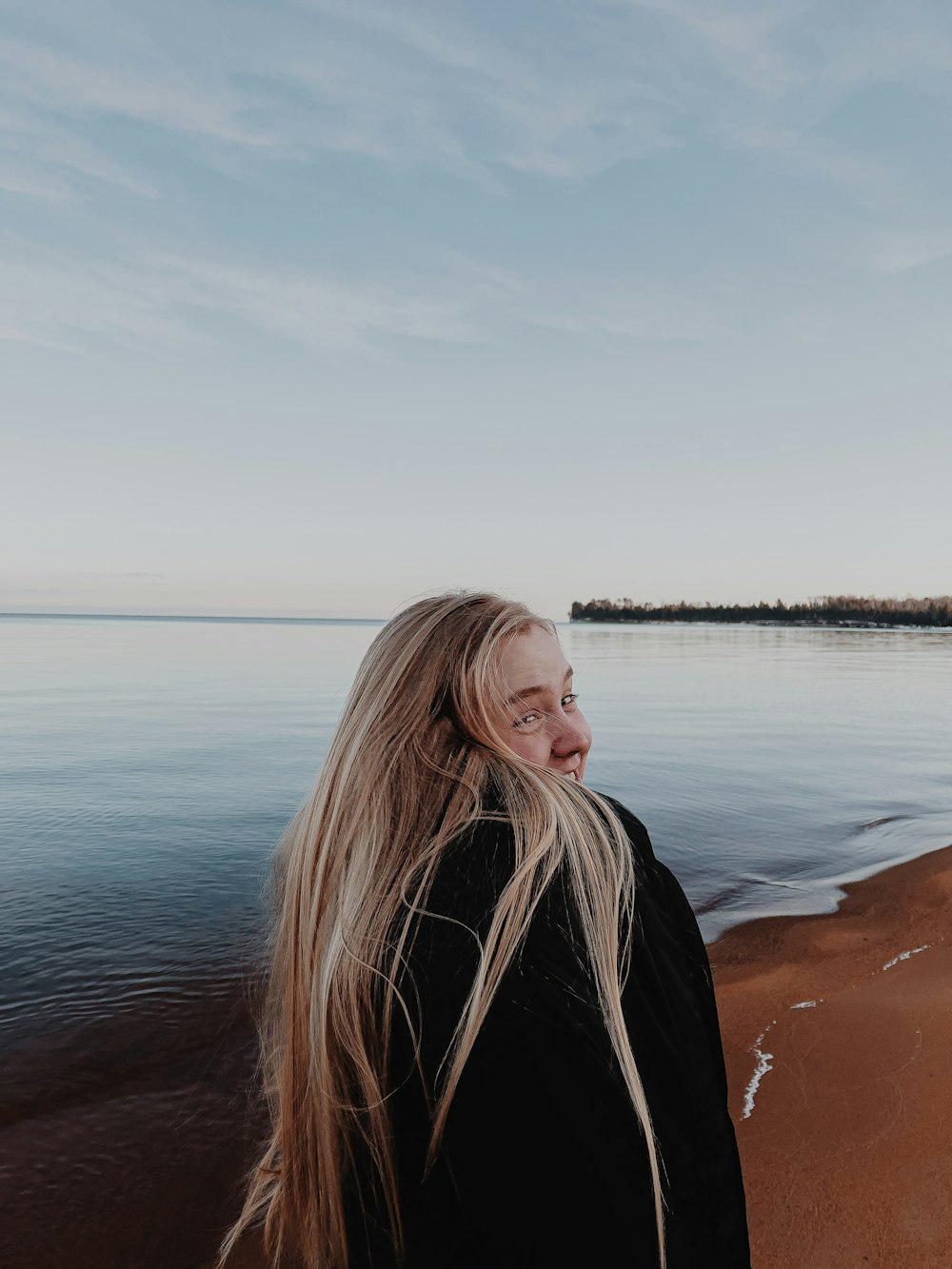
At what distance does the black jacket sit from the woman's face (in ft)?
1.39

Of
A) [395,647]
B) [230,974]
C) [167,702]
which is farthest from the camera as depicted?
[167,702]

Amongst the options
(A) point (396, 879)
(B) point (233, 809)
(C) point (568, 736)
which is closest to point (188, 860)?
(B) point (233, 809)

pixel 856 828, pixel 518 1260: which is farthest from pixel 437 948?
pixel 856 828

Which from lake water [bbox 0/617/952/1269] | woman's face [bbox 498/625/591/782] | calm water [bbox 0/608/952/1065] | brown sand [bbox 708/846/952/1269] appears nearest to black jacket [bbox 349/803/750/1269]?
woman's face [bbox 498/625/591/782]

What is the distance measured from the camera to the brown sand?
2588 millimetres

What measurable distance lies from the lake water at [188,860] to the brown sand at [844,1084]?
0.75 metres

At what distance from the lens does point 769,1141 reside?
3.01 meters

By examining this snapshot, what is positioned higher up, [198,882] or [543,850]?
[543,850]

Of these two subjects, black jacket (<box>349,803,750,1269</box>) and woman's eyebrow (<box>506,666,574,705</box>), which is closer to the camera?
black jacket (<box>349,803,750,1269</box>)

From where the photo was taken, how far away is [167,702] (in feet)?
55.7

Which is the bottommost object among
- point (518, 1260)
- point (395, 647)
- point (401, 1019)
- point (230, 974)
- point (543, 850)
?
point (230, 974)

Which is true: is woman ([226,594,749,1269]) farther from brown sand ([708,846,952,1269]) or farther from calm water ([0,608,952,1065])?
calm water ([0,608,952,1065])

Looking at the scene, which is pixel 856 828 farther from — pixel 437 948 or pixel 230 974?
pixel 437 948

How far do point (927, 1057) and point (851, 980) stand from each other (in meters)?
0.89
